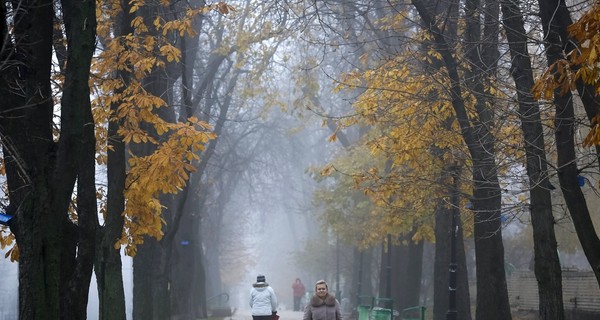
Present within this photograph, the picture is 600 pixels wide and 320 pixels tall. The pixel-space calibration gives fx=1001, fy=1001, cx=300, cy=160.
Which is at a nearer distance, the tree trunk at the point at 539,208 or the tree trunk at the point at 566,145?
the tree trunk at the point at 566,145

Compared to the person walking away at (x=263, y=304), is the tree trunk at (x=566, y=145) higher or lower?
higher

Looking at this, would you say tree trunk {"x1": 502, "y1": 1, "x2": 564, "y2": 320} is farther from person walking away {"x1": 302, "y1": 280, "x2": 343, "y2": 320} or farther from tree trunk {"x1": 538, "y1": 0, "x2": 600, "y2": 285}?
person walking away {"x1": 302, "y1": 280, "x2": 343, "y2": 320}

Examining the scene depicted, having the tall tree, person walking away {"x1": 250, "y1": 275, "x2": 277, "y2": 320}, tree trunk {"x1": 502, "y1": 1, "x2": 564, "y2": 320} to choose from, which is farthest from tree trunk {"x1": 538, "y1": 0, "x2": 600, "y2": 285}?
person walking away {"x1": 250, "y1": 275, "x2": 277, "y2": 320}

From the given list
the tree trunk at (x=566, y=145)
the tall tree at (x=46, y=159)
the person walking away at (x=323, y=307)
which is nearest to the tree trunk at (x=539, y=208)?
the tree trunk at (x=566, y=145)

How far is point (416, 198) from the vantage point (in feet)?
74.8

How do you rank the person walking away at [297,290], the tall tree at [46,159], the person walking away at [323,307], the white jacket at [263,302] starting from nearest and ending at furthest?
the tall tree at [46,159]
the person walking away at [323,307]
the white jacket at [263,302]
the person walking away at [297,290]

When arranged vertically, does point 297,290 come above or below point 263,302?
above

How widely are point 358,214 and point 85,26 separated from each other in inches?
1158

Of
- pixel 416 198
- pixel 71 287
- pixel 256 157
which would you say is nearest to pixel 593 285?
pixel 416 198

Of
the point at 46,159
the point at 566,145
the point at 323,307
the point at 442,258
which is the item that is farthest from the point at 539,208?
the point at 442,258

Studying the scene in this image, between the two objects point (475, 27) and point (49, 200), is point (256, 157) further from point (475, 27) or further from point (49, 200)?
point (49, 200)

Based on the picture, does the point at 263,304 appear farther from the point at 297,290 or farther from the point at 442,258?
the point at 297,290

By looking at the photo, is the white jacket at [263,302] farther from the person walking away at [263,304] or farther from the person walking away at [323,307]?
the person walking away at [323,307]

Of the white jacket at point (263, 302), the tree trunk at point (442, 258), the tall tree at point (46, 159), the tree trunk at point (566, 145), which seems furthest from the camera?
the tree trunk at point (442, 258)
